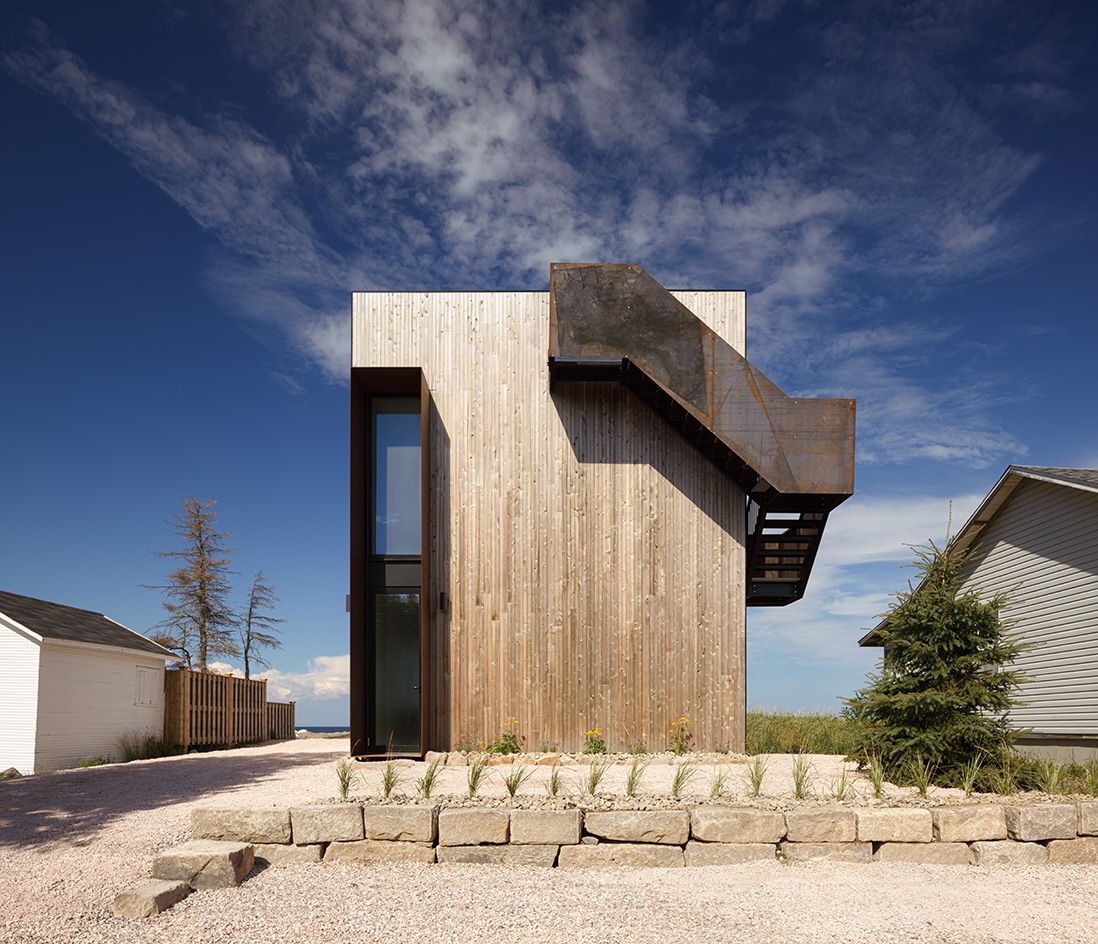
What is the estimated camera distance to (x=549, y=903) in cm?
652

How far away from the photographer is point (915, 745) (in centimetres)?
1007

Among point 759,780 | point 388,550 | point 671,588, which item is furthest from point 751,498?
point 759,780

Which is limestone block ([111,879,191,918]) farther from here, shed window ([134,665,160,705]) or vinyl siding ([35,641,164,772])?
shed window ([134,665,160,705])

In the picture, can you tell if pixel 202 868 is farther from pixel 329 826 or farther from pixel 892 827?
pixel 892 827

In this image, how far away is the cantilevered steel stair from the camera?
43.4ft

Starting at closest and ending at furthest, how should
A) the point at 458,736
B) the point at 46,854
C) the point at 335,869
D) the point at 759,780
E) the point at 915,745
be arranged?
the point at 335,869 < the point at 46,854 < the point at 759,780 < the point at 915,745 < the point at 458,736

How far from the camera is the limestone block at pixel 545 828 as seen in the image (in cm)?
742

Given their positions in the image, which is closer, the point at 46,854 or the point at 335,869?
the point at 335,869

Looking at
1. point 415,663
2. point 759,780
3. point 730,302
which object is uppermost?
point 730,302

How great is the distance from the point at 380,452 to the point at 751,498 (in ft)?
20.2

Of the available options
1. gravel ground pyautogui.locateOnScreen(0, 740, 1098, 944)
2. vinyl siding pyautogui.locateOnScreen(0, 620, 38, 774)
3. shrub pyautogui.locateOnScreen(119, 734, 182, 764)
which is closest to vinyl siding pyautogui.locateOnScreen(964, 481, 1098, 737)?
gravel ground pyautogui.locateOnScreen(0, 740, 1098, 944)

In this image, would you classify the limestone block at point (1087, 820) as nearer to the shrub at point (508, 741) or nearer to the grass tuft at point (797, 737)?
the grass tuft at point (797, 737)

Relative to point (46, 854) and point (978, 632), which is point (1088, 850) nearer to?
point (978, 632)

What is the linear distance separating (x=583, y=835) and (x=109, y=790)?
7522mm
